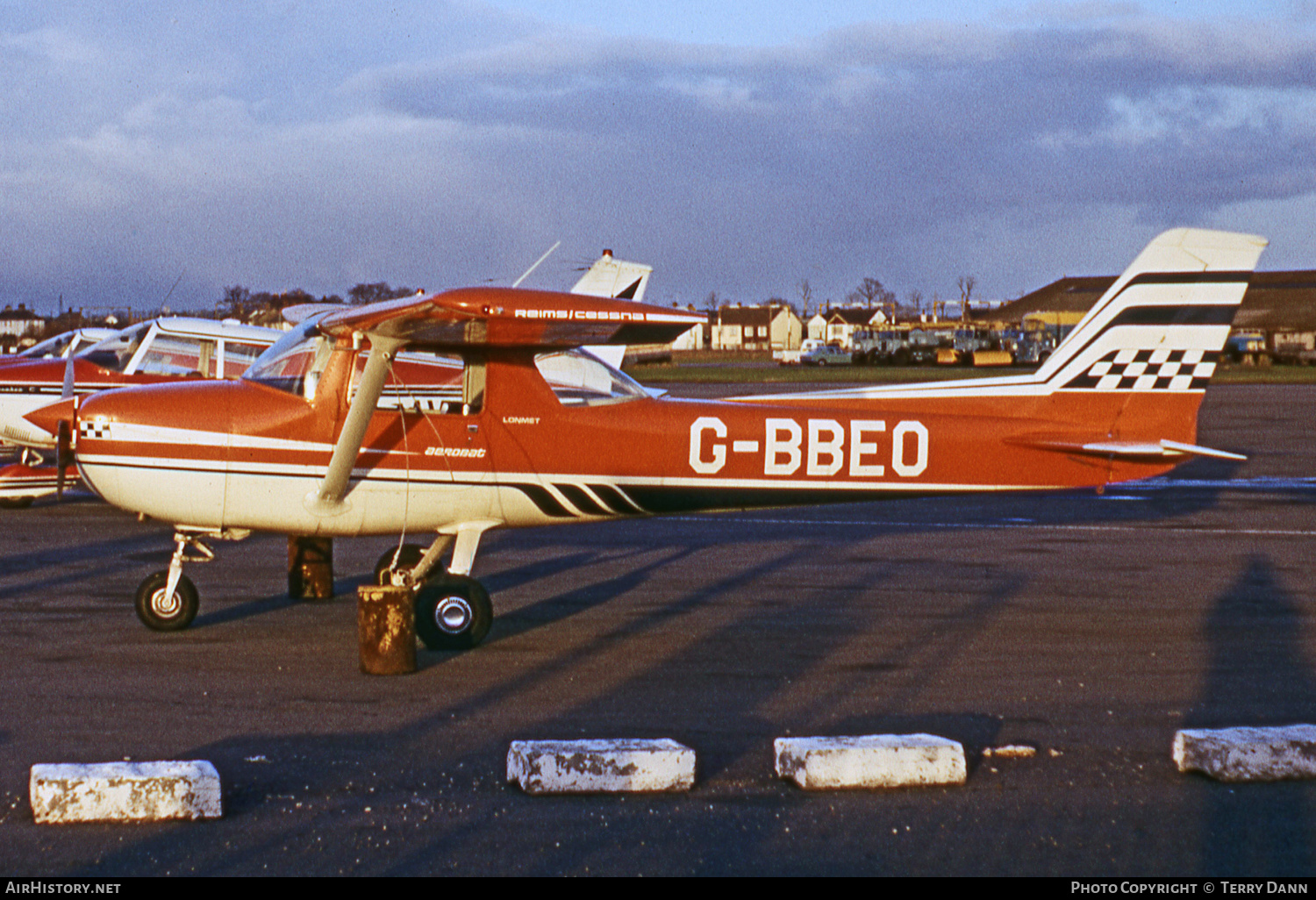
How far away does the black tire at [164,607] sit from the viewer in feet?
29.1

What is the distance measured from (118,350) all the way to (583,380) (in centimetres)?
946

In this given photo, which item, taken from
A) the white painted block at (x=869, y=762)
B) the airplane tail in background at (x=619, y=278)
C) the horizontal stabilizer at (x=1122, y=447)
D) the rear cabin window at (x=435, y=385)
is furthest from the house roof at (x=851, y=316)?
the white painted block at (x=869, y=762)

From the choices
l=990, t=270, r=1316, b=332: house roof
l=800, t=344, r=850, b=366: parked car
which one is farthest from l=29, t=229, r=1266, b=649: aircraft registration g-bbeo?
l=990, t=270, r=1316, b=332: house roof

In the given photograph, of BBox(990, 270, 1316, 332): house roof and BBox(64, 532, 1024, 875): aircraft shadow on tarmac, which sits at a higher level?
BBox(990, 270, 1316, 332): house roof

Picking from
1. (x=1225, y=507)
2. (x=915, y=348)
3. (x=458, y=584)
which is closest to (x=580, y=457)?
(x=458, y=584)

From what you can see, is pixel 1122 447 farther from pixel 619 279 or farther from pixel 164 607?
pixel 619 279

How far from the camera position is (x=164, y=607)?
29.2ft

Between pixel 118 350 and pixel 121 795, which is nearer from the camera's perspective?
pixel 121 795

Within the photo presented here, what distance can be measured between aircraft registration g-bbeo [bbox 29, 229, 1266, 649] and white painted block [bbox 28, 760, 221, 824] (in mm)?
3342

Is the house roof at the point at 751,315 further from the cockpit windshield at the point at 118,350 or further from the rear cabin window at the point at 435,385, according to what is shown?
the rear cabin window at the point at 435,385

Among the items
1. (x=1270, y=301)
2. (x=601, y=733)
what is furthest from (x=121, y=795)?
(x=1270, y=301)

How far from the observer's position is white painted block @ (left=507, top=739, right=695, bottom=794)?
5.55 meters

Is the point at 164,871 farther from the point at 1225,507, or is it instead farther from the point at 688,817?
the point at 1225,507

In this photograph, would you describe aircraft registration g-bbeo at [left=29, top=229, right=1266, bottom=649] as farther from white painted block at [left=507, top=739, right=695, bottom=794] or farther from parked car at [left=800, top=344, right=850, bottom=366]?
parked car at [left=800, top=344, right=850, bottom=366]
